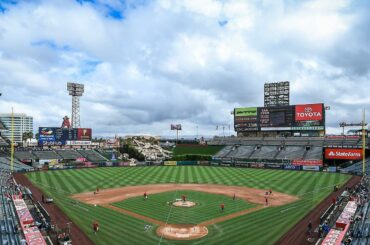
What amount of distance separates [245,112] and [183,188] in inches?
2050

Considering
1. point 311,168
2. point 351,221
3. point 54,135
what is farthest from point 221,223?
point 54,135

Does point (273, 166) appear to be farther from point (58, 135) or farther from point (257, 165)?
point (58, 135)

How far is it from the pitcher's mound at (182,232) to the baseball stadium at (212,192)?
0.10 meters

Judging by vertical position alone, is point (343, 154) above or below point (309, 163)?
above

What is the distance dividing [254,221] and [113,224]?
598 inches

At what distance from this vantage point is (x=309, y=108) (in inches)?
3501

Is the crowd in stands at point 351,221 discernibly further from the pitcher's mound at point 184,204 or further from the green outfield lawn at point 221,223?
the pitcher's mound at point 184,204

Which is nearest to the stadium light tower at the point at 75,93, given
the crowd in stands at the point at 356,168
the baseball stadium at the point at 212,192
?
the baseball stadium at the point at 212,192

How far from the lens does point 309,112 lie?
8925cm

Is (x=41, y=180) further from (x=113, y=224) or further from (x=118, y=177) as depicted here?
(x=113, y=224)

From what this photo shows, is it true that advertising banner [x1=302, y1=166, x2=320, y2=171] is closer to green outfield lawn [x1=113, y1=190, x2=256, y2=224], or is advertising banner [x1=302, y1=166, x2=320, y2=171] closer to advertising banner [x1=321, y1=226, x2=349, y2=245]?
green outfield lawn [x1=113, y1=190, x2=256, y2=224]

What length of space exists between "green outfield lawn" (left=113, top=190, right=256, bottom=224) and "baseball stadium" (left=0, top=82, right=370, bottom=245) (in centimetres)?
13

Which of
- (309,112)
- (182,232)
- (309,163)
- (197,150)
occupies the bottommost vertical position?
(182,232)

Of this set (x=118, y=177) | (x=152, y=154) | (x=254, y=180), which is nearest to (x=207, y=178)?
(x=254, y=180)
